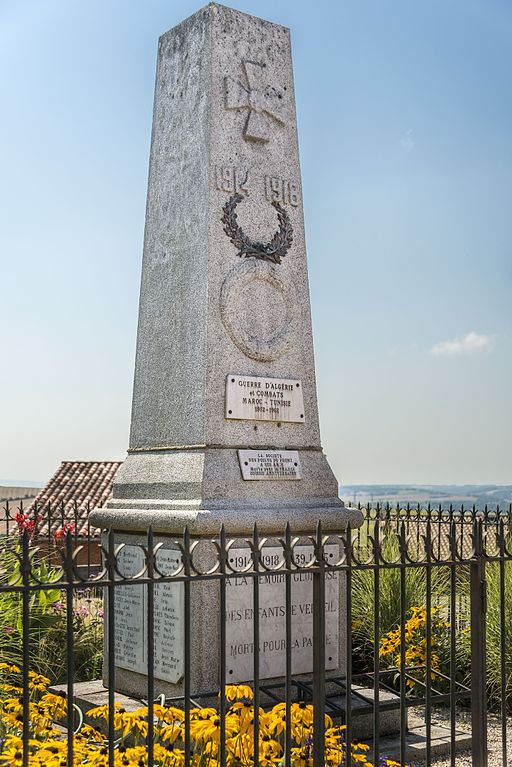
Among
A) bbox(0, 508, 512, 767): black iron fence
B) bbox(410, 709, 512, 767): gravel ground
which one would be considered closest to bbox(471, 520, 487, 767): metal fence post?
bbox(0, 508, 512, 767): black iron fence

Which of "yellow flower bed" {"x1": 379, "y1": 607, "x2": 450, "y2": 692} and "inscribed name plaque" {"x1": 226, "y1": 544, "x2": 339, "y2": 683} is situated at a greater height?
"inscribed name plaque" {"x1": 226, "y1": 544, "x2": 339, "y2": 683}

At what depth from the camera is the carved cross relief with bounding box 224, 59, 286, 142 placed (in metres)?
7.03

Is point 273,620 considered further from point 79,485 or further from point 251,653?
point 79,485

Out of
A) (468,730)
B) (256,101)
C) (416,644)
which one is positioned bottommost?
(468,730)

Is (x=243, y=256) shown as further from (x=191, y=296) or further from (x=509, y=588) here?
(x=509, y=588)

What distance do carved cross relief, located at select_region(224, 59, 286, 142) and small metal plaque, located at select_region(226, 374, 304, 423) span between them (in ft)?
6.02

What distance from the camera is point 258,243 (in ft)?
23.2

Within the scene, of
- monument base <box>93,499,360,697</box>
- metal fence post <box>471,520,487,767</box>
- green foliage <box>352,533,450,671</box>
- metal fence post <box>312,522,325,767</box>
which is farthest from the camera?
green foliage <box>352,533,450,671</box>

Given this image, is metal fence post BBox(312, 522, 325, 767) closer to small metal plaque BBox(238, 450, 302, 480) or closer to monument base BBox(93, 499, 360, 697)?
monument base BBox(93, 499, 360, 697)

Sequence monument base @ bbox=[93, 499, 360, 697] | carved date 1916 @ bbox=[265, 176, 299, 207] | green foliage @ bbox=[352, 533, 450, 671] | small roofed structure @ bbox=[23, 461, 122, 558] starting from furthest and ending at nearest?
small roofed structure @ bbox=[23, 461, 122, 558] < green foliage @ bbox=[352, 533, 450, 671] < carved date 1916 @ bbox=[265, 176, 299, 207] < monument base @ bbox=[93, 499, 360, 697]

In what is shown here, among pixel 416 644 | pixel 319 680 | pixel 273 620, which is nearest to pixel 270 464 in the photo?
pixel 273 620

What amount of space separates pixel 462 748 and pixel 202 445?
278 centimetres

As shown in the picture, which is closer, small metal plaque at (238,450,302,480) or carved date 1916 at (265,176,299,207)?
small metal plaque at (238,450,302,480)

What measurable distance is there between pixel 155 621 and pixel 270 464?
1.36 metres
